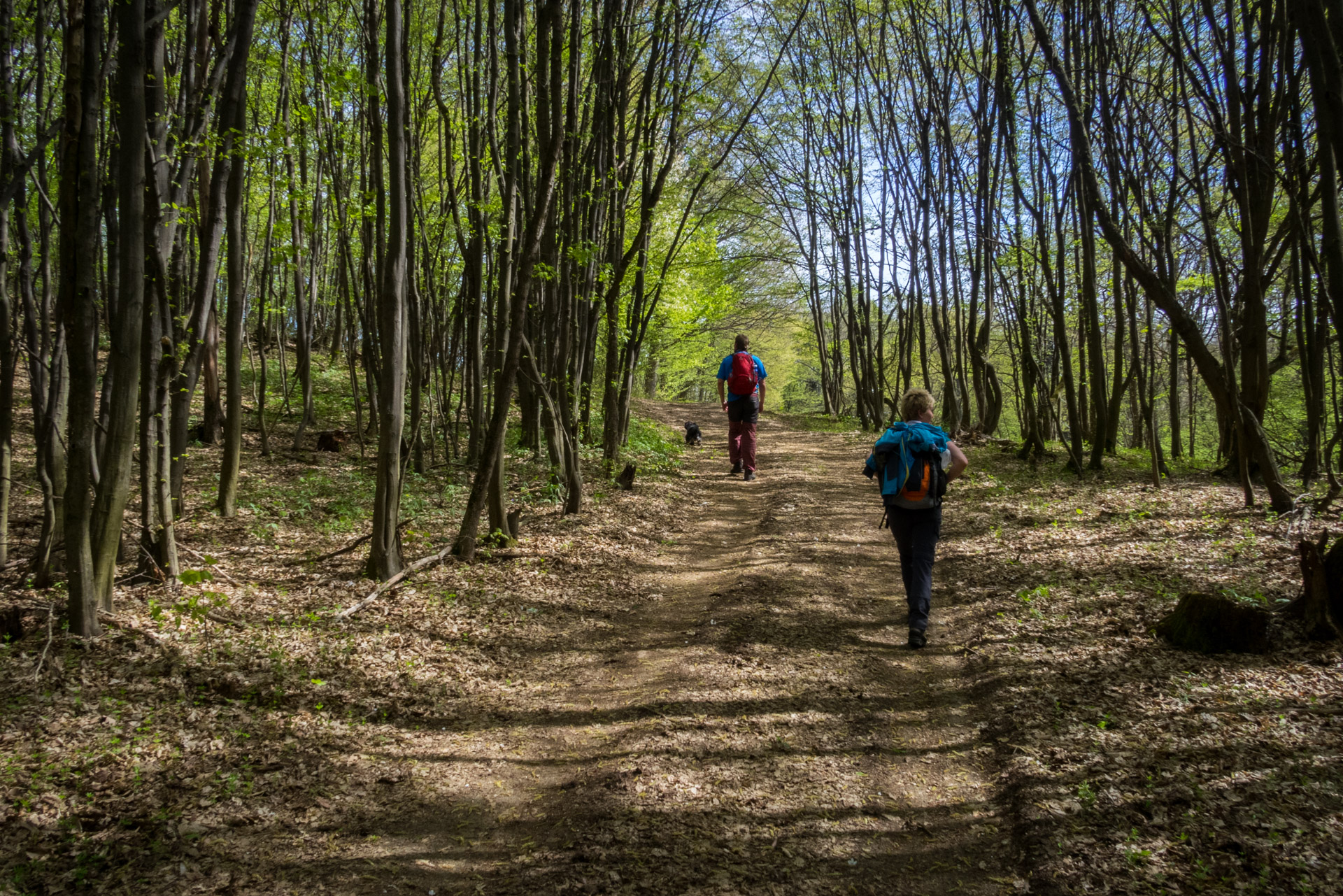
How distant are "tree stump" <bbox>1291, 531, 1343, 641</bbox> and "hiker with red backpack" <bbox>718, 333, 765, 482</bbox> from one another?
7043 mm

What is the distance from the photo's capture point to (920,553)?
510 centimetres

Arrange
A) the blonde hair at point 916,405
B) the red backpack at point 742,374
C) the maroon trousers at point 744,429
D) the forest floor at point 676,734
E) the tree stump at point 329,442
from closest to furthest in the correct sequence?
1. the forest floor at point 676,734
2. the blonde hair at point 916,405
3. the red backpack at point 742,374
4. the maroon trousers at point 744,429
5. the tree stump at point 329,442

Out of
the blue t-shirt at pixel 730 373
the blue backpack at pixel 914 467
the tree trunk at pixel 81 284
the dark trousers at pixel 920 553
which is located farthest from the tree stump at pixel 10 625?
the blue t-shirt at pixel 730 373

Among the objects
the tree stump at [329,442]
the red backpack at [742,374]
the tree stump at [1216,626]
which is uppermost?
the red backpack at [742,374]

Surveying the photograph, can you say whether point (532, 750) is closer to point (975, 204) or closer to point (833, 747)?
point (833, 747)

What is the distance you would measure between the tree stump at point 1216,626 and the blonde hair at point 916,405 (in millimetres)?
1996

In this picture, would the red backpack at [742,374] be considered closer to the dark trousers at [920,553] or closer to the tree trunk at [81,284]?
the dark trousers at [920,553]

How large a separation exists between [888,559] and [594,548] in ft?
10.1

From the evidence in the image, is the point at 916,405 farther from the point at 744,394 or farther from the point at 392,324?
the point at 744,394

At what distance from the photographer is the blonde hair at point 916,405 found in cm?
523

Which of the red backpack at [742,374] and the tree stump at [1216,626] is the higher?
the red backpack at [742,374]

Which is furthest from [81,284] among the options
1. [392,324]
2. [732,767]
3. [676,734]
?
[732,767]

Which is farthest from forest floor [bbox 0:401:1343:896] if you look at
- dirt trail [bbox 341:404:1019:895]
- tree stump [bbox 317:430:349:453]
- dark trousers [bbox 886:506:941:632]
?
tree stump [bbox 317:430:349:453]

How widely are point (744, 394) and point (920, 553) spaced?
20.5 feet
